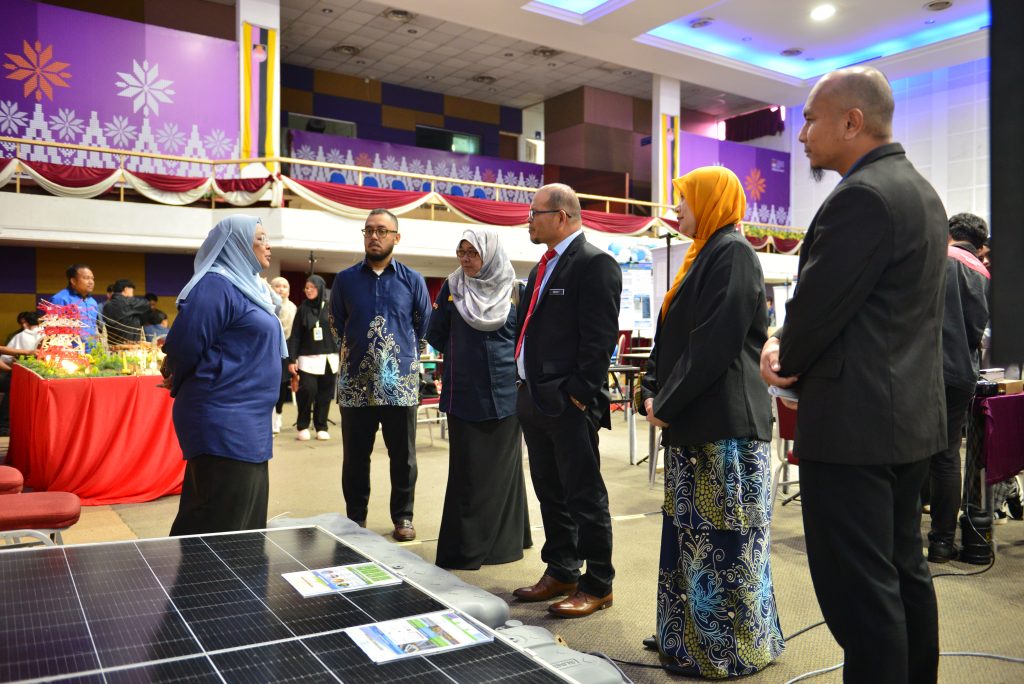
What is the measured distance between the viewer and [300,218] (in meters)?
10.8

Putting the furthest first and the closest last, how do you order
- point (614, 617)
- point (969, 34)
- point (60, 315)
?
1. point (969, 34)
2. point (60, 315)
3. point (614, 617)

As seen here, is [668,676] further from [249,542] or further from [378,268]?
[378,268]

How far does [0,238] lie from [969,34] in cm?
1504

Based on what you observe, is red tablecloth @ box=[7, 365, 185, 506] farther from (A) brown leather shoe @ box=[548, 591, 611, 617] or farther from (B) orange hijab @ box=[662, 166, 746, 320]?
(B) orange hijab @ box=[662, 166, 746, 320]

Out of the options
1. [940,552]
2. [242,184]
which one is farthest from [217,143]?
[940,552]

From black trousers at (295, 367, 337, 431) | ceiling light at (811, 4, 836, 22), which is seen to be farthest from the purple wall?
black trousers at (295, 367, 337, 431)

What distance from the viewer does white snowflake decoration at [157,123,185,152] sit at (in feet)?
36.5

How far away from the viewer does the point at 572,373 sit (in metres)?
2.70

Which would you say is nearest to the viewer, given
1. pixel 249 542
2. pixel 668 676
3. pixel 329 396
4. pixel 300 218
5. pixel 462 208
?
pixel 249 542

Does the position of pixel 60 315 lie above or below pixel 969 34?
below

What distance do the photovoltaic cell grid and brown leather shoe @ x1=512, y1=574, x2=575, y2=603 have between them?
1485 millimetres

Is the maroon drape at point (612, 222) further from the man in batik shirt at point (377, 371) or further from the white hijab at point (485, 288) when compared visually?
the white hijab at point (485, 288)

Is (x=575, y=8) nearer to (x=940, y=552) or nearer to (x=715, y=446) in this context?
(x=940, y=552)

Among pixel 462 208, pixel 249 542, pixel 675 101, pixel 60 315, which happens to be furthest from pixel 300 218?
pixel 249 542
